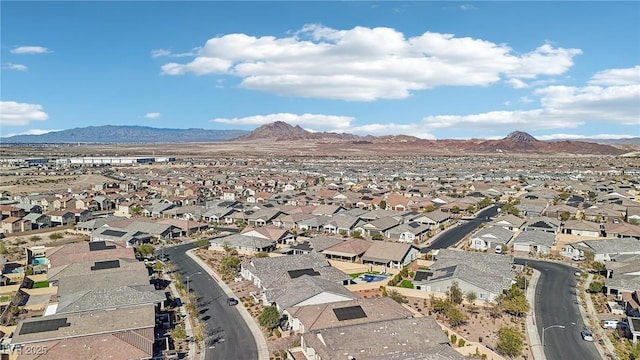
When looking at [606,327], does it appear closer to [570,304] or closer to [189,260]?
[570,304]

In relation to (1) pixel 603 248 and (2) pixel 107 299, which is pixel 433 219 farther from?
(2) pixel 107 299

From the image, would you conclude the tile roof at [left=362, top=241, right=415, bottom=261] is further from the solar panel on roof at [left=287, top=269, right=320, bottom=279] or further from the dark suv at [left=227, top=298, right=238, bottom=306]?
the dark suv at [left=227, top=298, right=238, bottom=306]

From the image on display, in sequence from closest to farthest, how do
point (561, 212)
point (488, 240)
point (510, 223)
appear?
point (488, 240) → point (510, 223) → point (561, 212)

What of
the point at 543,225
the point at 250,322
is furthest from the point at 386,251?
the point at 543,225

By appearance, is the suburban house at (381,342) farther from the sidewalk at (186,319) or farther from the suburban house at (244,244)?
the suburban house at (244,244)

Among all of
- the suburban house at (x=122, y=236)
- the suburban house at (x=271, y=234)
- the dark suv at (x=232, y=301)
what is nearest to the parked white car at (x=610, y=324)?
the dark suv at (x=232, y=301)

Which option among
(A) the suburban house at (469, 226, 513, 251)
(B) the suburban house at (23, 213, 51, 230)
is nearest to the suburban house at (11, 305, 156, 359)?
(A) the suburban house at (469, 226, 513, 251)

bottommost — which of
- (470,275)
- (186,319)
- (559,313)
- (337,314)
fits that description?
(186,319)
